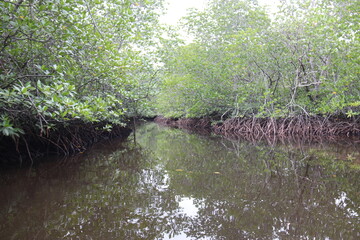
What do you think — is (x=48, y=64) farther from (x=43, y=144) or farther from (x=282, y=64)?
(x=282, y=64)

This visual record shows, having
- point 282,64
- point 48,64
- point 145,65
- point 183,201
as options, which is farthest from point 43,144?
point 282,64

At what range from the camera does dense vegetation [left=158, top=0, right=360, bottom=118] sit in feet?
24.7

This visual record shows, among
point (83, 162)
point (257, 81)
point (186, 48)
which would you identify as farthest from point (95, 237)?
point (186, 48)

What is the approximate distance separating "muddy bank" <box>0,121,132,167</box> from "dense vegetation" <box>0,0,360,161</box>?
4 cm

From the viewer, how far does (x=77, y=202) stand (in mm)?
2500

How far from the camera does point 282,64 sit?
30.9 feet

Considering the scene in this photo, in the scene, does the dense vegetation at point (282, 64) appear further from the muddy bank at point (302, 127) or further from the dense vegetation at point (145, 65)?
the muddy bank at point (302, 127)

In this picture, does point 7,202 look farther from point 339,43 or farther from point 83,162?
point 339,43

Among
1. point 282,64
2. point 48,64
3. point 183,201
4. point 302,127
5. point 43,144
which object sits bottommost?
point 43,144

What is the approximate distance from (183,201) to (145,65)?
16.8 ft

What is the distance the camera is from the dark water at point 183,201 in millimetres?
1936

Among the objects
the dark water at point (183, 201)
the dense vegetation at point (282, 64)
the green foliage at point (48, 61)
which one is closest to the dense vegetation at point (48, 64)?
the green foliage at point (48, 61)

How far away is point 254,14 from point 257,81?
2.95m

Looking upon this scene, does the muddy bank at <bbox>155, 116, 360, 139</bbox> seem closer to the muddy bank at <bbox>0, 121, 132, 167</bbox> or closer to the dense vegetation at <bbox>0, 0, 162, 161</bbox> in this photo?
the muddy bank at <bbox>0, 121, 132, 167</bbox>
